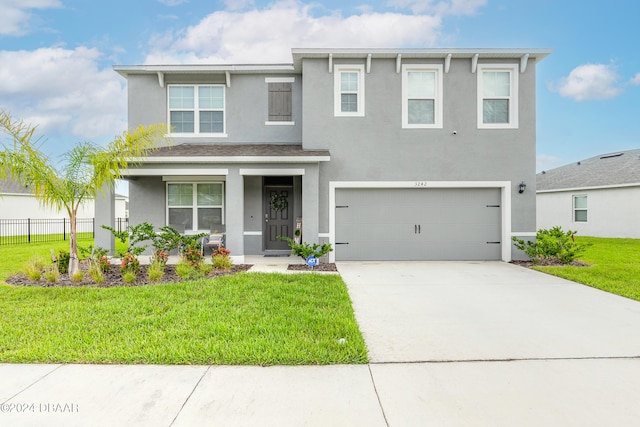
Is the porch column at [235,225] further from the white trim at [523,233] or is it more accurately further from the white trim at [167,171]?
the white trim at [523,233]

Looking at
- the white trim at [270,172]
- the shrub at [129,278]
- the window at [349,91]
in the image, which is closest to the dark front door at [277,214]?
the white trim at [270,172]

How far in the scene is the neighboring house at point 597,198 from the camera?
16080 mm

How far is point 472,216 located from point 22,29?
20.8 metres

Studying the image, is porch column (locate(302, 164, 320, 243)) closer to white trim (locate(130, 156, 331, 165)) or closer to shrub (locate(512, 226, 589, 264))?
white trim (locate(130, 156, 331, 165))

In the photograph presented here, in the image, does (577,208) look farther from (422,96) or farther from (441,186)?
(422,96)

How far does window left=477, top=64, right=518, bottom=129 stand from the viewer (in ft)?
32.3

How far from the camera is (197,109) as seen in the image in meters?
11.0

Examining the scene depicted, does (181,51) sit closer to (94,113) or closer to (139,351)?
(94,113)

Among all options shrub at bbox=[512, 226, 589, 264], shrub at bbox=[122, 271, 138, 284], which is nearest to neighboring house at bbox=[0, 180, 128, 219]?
shrub at bbox=[122, 271, 138, 284]

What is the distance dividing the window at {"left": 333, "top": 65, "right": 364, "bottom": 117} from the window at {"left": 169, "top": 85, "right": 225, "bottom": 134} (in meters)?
3.99

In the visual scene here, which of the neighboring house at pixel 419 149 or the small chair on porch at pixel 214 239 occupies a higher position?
the neighboring house at pixel 419 149

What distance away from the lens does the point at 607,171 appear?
18453 millimetres

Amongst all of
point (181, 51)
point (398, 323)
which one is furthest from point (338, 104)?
point (181, 51)

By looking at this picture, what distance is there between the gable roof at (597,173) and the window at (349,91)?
15055 millimetres
